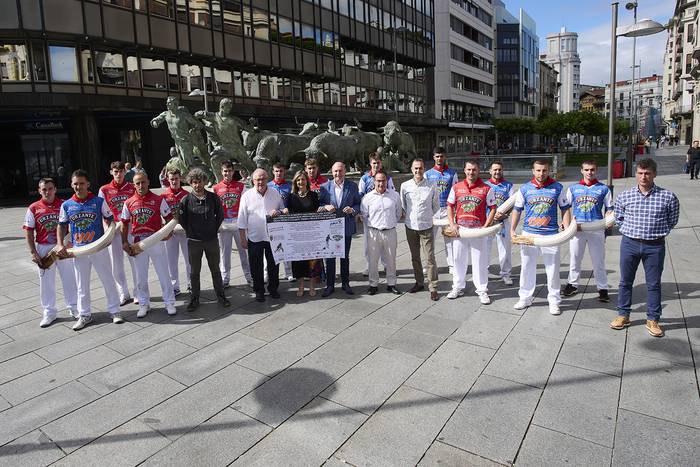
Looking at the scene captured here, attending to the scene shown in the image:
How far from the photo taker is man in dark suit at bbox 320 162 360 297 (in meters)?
7.29

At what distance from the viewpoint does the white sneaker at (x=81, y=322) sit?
6.14 meters

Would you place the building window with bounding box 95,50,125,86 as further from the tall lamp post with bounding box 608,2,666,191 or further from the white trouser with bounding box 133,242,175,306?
the tall lamp post with bounding box 608,2,666,191

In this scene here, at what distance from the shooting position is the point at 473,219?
6762mm

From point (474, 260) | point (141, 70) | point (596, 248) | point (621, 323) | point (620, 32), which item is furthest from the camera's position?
point (141, 70)

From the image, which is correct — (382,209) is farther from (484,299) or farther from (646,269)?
(646,269)

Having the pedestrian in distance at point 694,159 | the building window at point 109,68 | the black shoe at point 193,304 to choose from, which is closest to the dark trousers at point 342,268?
the black shoe at point 193,304

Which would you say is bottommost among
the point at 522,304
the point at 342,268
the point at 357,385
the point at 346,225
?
the point at 357,385

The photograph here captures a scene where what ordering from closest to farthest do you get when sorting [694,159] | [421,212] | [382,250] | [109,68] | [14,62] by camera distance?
[421,212] → [382,250] → [14,62] → [694,159] → [109,68]

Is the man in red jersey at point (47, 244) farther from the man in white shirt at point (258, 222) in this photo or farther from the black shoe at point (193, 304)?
the man in white shirt at point (258, 222)

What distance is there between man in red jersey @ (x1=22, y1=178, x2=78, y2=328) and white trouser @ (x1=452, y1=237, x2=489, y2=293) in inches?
202

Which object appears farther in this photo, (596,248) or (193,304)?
(193,304)

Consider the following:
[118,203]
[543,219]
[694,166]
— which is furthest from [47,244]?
[694,166]

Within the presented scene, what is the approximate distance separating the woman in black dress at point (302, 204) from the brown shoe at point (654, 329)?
428 centimetres

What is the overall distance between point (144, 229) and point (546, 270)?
17.4 feet
